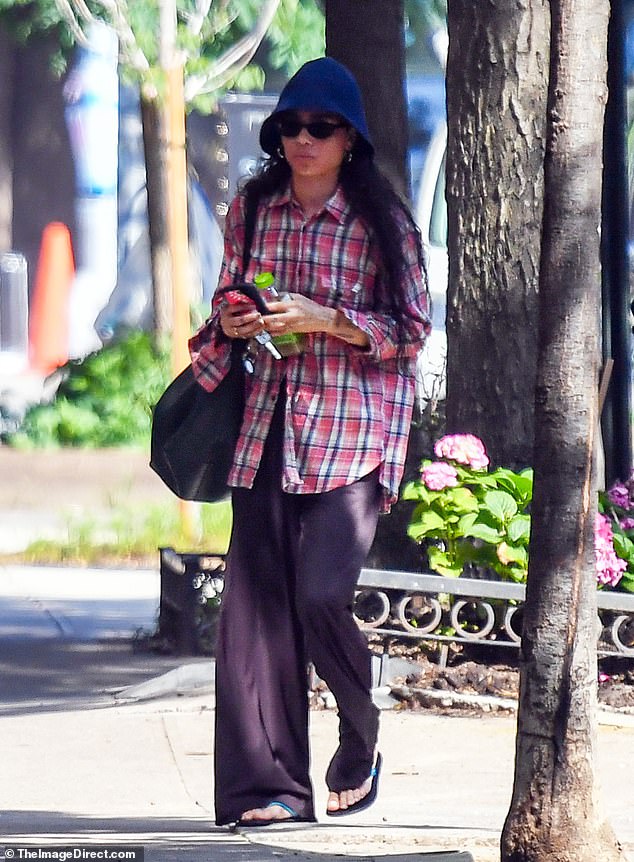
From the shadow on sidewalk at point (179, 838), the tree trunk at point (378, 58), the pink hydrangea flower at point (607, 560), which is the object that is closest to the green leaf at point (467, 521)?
the pink hydrangea flower at point (607, 560)

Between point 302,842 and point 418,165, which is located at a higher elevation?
point 418,165

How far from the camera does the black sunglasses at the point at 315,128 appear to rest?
4305 millimetres

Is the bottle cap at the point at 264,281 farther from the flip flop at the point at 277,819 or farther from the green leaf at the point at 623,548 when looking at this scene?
the green leaf at the point at 623,548

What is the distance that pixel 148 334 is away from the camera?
16.6 meters

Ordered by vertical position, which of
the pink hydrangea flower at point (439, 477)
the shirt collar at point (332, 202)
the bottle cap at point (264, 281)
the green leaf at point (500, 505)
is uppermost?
the shirt collar at point (332, 202)

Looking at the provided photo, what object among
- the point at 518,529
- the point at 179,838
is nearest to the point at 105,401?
the point at 518,529

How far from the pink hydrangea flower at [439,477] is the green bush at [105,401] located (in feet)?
26.5

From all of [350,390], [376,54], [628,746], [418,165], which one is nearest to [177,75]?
[376,54]

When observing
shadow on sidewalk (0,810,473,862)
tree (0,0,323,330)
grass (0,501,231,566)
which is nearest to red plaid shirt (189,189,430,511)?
shadow on sidewalk (0,810,473,862)

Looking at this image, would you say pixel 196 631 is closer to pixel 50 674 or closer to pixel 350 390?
pixel 50 674

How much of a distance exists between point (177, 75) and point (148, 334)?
5202mm

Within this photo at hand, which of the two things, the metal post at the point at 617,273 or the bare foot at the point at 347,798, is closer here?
the bare foot at the point at 347,798

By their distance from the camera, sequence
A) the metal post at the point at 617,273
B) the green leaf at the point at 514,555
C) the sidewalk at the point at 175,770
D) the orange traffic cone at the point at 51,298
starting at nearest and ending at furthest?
the sidewalk at the point at 175,770
the green leaf at the point at 514,555
the metal post at the point at 617,273
the orange traffic cone at the point at 51,298

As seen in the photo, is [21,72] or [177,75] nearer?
[177,75]
